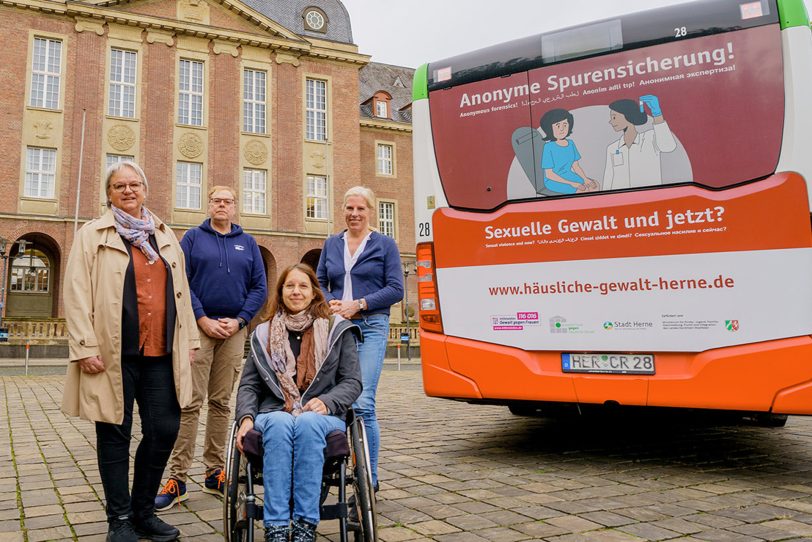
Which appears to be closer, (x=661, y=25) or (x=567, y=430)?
(x=661, y=25)

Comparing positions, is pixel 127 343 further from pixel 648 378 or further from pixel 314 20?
pixel 314 20

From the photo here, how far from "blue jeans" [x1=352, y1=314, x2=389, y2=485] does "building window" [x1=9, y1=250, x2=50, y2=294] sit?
30.3 m

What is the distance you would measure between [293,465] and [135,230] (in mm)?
1583

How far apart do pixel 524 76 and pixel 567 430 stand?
388 centimetres

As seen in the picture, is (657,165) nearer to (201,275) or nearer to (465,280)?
(465,280)

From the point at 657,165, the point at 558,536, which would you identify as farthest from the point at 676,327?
the point at 558,536

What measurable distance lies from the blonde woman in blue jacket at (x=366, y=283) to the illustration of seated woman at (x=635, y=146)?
1.81m

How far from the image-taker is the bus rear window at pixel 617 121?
4711mm

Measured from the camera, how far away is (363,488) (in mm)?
3172

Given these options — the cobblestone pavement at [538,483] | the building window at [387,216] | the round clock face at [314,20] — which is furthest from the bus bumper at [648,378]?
the building window at [387,216]

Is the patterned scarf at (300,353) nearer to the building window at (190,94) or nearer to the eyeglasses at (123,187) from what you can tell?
the eyeglasses at (123,187)

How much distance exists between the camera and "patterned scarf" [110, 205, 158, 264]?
373 cm

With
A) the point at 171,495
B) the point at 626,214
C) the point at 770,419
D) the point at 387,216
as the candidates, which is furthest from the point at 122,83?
the point at 770,419

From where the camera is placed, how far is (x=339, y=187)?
33906 millimetres
